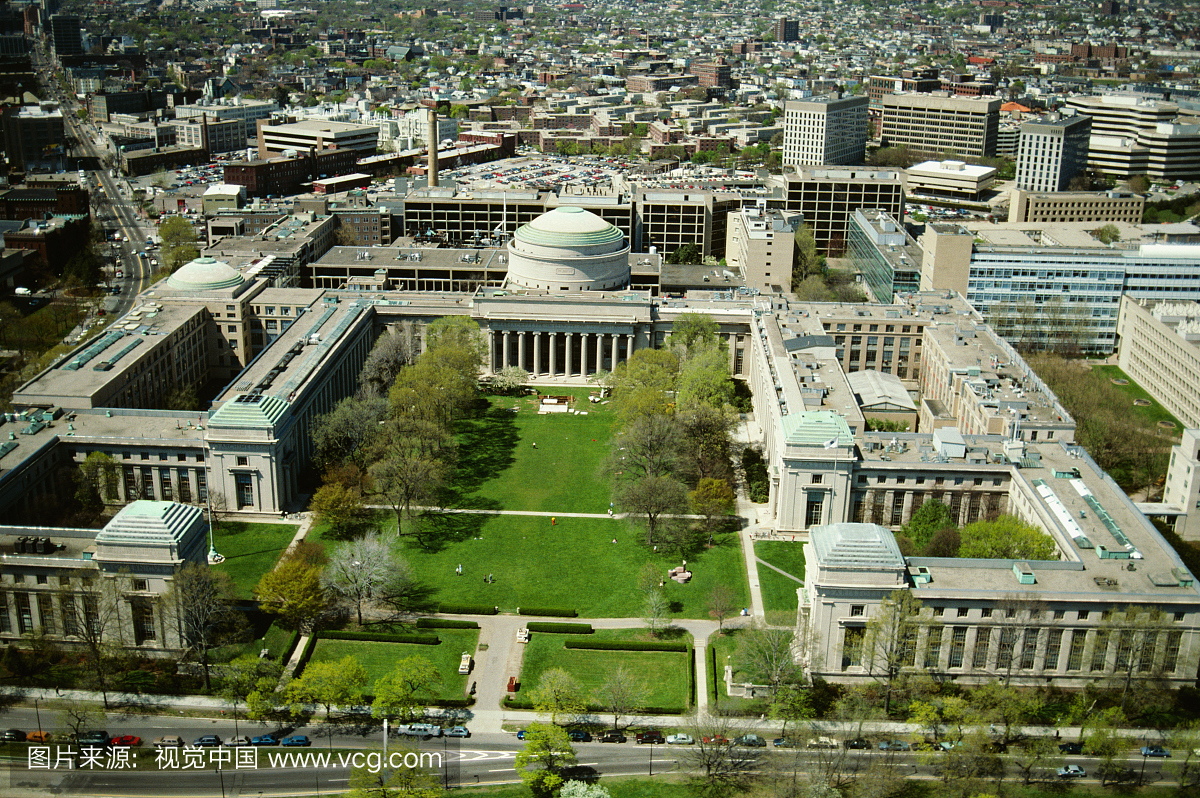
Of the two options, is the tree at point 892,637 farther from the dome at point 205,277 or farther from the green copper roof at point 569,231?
the dome at point 205,277

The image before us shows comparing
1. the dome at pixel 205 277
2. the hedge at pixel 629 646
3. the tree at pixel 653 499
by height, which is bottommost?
the hedge at pixel 629 646

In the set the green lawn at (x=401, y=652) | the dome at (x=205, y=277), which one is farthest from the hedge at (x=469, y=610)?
the dome at (x=205, y=277)

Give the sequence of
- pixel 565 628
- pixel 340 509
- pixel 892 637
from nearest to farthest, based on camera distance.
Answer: pixel 892 637, pixel 565 628, pixel 340 509

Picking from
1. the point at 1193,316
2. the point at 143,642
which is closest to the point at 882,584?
the point at 143,642

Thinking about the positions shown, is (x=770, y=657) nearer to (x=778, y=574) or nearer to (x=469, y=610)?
(x=778, y=574)

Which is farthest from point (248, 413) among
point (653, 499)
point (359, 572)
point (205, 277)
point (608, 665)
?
point (205, 277)

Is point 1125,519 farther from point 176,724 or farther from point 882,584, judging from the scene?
point 176,724

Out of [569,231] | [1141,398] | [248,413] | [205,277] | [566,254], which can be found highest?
[569,231]
